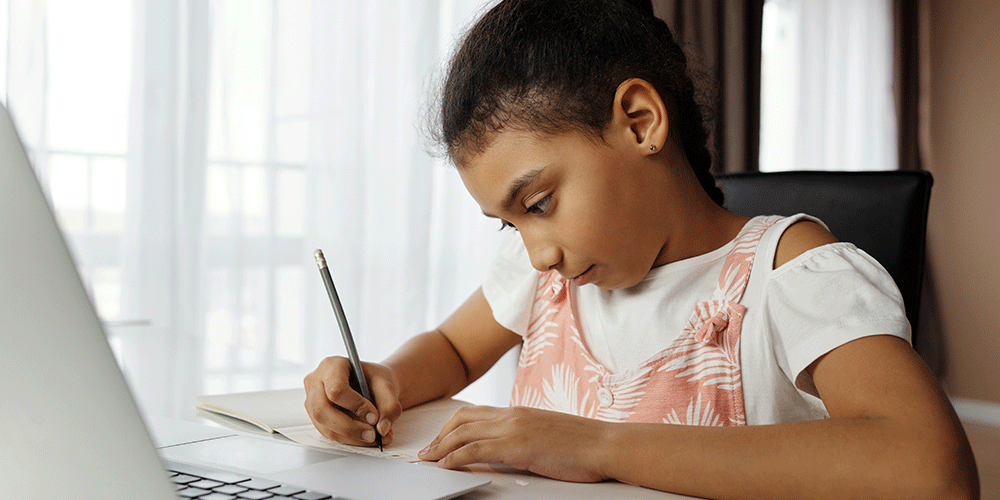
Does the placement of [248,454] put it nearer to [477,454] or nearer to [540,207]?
[477,454]

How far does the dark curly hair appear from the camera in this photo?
2.40ft

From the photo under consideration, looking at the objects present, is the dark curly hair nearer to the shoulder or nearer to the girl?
the girl

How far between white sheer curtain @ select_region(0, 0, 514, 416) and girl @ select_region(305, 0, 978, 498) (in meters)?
0.68

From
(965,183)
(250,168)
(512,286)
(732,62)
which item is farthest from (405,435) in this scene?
(965,183)

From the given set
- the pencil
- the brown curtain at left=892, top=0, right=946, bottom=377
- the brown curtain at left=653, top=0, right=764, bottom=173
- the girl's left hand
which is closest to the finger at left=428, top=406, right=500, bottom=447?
the girl's left hand

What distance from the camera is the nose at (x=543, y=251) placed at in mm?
732

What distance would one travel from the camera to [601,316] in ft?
2.95

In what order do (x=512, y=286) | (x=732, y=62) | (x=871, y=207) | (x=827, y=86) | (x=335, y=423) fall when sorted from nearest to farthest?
(x=335, y=423) → (x=871, y=207) → (x=512, y=286) → (x=732, y=62) → (x=827, y=86)

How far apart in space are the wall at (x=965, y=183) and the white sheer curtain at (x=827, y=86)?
0.67 ft

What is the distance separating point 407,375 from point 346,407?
18cm

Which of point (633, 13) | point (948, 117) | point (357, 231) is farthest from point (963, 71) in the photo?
point (633, 13)

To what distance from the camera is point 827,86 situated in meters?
3.24

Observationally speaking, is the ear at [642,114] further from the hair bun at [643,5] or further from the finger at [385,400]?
the finger at [385,400]

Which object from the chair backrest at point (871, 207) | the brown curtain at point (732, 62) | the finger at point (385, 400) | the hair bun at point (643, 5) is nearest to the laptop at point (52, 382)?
the finger at point (385, 400)
